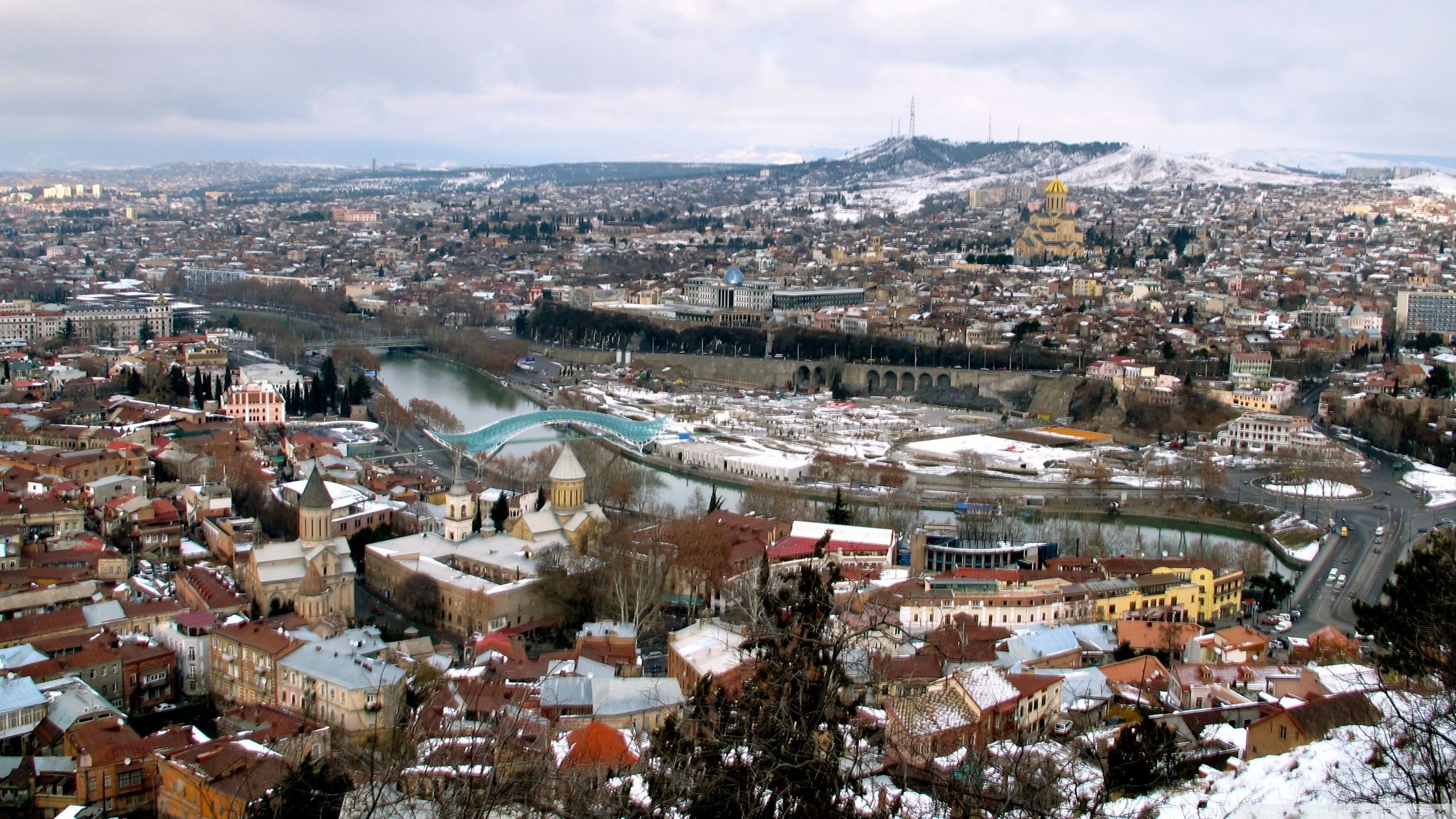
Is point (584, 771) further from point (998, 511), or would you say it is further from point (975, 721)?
point (998, 511)

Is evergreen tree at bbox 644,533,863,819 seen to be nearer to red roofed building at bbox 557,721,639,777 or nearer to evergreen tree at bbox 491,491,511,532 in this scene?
red roofed building at bbox 557,721,639,777

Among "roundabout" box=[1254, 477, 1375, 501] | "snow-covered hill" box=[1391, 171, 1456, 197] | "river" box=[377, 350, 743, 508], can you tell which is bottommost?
"river" box=[377, 350, 743, 508]

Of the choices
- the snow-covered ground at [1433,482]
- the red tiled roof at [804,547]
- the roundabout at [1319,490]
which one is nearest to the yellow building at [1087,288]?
the snow-covered ground at [1433,482]

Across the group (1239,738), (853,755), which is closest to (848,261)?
(1239,738)

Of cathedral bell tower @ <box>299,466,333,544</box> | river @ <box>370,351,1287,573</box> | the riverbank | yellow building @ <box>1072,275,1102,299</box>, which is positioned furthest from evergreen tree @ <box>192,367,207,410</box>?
yellow building @ <box>1072,275,1102,299</box>

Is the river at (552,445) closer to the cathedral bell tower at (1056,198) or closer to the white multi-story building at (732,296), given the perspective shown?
the white multi-story building at (732,296)

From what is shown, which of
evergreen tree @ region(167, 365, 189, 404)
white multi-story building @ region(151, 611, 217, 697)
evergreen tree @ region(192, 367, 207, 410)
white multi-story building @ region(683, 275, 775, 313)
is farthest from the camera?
white multi-story building @ region(683, 275, 775, 313)
